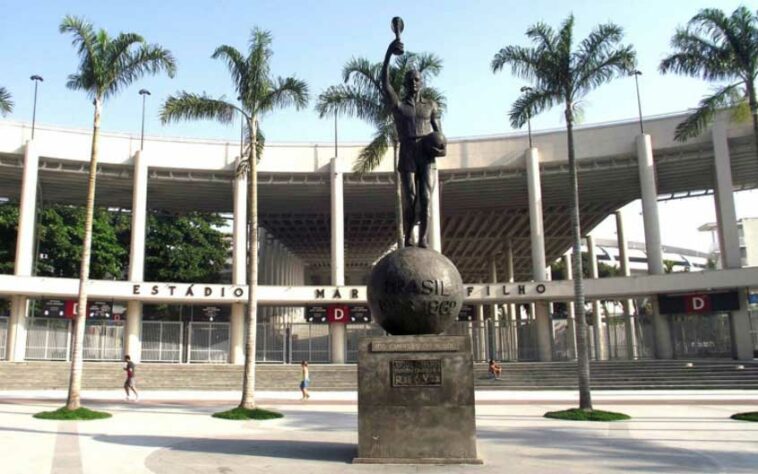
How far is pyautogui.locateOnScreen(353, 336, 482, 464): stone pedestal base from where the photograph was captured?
31.7 feet

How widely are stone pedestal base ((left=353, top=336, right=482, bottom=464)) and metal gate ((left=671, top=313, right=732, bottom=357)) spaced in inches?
1107

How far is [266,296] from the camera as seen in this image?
115 ft

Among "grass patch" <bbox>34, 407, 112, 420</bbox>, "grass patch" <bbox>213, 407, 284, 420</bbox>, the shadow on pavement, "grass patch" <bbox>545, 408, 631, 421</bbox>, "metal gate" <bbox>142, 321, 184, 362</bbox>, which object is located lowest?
"grass patch" <bbox>545, 408, 631, 421</bbox>

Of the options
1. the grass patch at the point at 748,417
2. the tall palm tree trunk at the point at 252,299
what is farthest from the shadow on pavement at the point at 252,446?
the grass patch at the point at 748,417

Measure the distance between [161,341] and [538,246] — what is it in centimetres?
2136

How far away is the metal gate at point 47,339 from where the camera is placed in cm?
3350

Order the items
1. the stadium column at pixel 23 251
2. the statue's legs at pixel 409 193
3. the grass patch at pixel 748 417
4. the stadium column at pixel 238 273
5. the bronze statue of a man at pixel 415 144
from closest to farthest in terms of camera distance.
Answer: the bronze statue of a man at pixel 415 144 → the statue's legs at pixel 409 193 → the grass patch at pixel 748 417 → the stadium column at pixel 23 251 → the stadium column at pixel 238 273

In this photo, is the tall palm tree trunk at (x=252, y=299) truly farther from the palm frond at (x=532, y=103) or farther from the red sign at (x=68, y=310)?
the red sign at (x=68, y=310)

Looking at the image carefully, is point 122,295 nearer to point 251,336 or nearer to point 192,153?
point 192,153

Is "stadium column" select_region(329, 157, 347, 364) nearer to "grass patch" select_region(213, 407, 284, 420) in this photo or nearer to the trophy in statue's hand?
"grass patch" select_region(213, 407, 284, 420)

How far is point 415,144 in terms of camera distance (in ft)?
38.1

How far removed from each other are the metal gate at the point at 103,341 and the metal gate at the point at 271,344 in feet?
24.3

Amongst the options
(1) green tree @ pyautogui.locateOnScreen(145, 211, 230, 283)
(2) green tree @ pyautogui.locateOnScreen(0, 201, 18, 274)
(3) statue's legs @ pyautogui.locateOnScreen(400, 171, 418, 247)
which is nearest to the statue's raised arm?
(3) statue's legs @ pyautogui.locateOnScreen(400, 171, 418, 247)

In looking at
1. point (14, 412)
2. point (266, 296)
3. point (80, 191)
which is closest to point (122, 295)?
point (266, 296)
